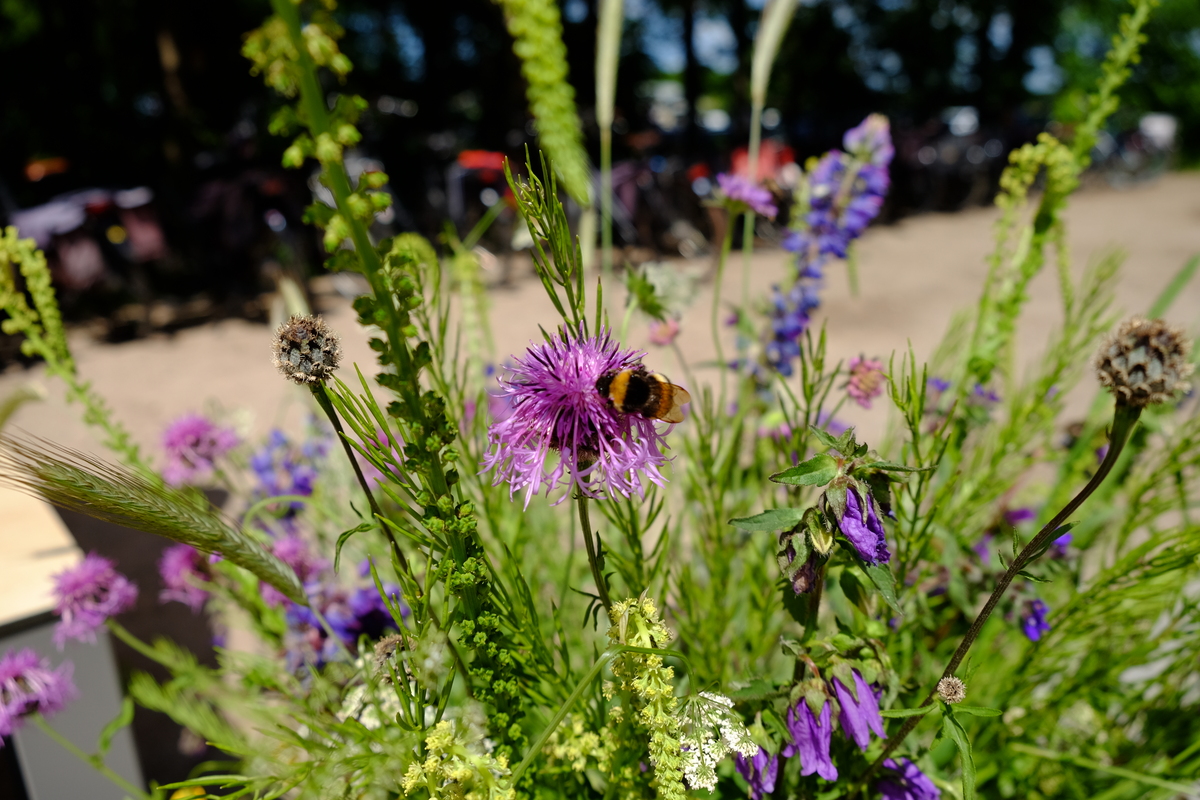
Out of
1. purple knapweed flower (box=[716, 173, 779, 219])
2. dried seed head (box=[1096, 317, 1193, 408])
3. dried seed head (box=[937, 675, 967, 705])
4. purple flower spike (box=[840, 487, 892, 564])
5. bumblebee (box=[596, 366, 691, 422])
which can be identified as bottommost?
dried seed head (box=[937, 675, 967, 705])

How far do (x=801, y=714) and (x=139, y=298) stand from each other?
6.39 meters

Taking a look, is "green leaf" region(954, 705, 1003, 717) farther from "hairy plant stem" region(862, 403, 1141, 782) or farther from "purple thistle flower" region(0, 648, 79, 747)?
"purple thistle flower" region(0, 648, 79, 747)

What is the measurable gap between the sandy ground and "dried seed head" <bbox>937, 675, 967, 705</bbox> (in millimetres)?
1927

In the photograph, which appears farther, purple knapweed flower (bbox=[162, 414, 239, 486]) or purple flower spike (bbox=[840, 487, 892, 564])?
purple knapweed flower (bbox=[162, 414, 239, 486])

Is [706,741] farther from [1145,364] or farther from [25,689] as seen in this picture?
[25,689]

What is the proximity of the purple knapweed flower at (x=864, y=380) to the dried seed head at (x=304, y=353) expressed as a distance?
2.31 feet

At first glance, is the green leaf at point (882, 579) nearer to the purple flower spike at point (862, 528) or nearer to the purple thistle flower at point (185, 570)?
the purple flower spike at point (862, 528)

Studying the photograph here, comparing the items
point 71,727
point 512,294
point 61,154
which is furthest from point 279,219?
point 61,154

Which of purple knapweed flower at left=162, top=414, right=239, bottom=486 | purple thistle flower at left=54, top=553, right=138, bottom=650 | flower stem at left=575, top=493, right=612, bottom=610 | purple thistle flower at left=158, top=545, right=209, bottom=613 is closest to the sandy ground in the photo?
purple knapweed flower at left=162, top=414, right=239, bottom=486

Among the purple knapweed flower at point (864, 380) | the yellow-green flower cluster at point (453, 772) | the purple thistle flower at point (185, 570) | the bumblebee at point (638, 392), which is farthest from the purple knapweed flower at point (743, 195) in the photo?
the purple thistle flower at point (185, 570)

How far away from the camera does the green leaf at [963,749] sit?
473mm

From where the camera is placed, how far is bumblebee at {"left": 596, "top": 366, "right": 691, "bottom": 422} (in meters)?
0.57

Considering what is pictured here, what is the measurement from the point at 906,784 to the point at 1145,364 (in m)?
0.46

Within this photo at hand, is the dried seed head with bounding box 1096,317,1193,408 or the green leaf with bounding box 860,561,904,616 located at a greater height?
the dried seed head with bounding box 1096,317,1193,408
